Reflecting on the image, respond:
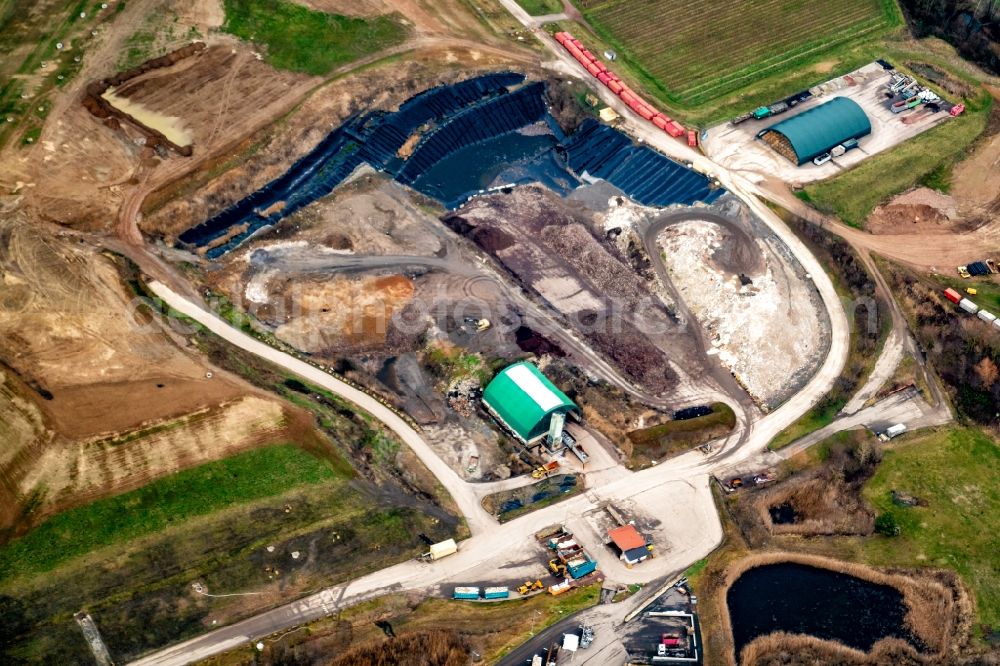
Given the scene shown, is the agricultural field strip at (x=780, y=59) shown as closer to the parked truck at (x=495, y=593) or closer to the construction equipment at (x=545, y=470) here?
the construction equipment at (x=545, y=470)

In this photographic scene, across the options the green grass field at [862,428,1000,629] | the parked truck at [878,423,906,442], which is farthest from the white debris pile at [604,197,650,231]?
the green grass field at [862,428,1000,629]

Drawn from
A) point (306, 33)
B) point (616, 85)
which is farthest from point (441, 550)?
point (306, 33)

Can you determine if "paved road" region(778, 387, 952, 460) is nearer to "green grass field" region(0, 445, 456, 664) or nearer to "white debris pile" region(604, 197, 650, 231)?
"white debris pile" region(604, 197, 650, 231)

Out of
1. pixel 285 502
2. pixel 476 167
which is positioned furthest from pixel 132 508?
pixel 476 167

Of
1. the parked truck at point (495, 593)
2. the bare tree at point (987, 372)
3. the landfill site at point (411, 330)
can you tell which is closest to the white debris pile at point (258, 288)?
the landfill site at point (411, 330)

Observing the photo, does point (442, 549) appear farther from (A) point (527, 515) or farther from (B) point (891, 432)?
(B) point (891, 432)

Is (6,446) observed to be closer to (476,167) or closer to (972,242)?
(476,167)
